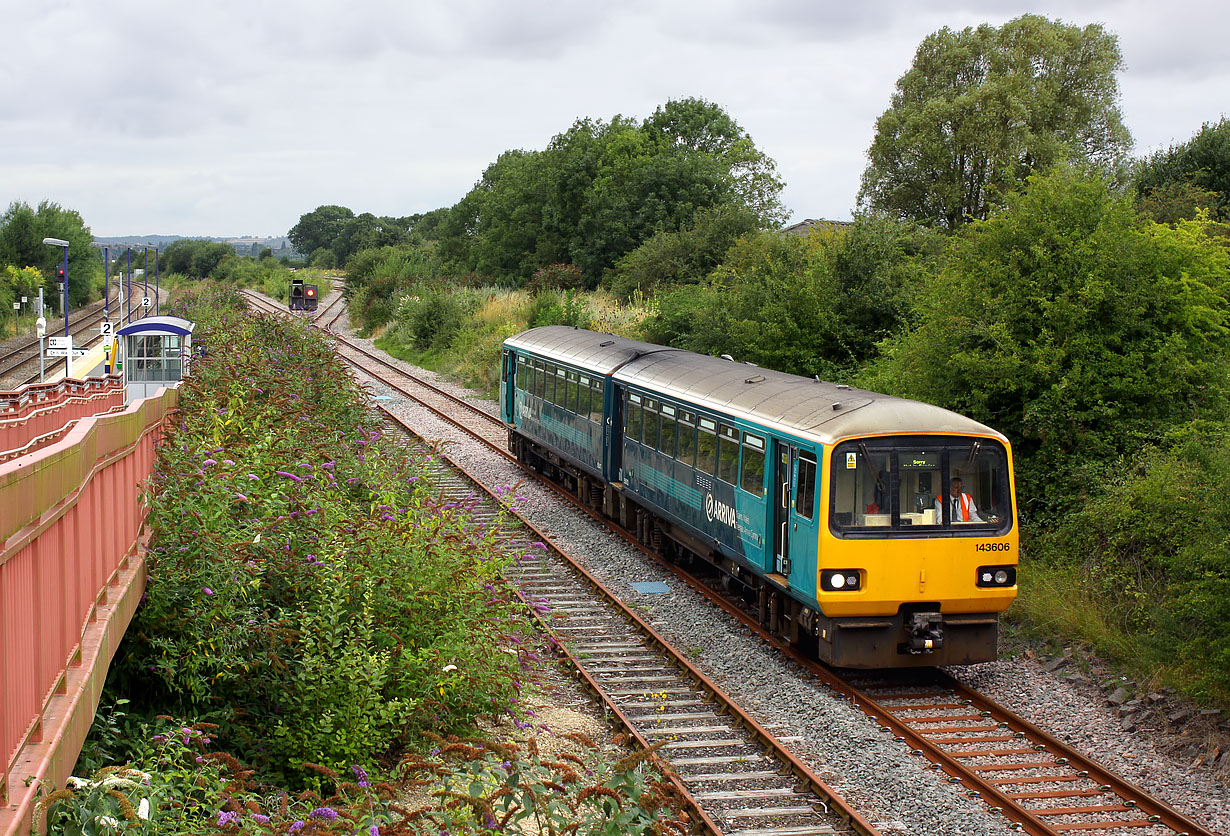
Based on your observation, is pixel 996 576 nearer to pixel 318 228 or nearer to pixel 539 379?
pixel 539 379

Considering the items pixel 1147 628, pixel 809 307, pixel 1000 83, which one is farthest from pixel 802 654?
pixel 1000 83

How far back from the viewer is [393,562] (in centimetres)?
925

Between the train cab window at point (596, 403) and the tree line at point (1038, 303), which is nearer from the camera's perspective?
the tree line at point (1038, 303)

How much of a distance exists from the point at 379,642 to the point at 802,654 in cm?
530

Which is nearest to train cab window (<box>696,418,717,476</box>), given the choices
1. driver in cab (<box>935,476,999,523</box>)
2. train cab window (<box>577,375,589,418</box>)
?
driver in cab (<box>935,476,999,523</box>)

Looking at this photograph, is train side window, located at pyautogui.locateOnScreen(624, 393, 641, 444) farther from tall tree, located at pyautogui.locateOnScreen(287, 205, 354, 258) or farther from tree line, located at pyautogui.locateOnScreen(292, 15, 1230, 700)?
tall tree, located at pyautogui.locateOnScreen(287, 205, 354, 258)

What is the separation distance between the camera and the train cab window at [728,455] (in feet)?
43.7

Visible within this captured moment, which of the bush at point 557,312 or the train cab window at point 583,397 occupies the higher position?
the bush at point 557,312

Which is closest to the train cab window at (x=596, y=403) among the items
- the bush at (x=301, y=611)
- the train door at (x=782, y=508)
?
the train door at (x=782, y=508)

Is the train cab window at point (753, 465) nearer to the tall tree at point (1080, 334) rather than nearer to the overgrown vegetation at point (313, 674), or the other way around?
the overgrown vegetation at point (313, 674)

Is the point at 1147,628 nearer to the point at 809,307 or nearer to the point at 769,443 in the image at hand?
the point at 769,443

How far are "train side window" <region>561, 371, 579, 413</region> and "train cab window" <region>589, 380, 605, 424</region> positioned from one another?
873 mm

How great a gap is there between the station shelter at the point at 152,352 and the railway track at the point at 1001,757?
881 inches

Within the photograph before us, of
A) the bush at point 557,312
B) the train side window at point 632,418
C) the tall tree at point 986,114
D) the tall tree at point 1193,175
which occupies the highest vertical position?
the tall tree at point 986,114
